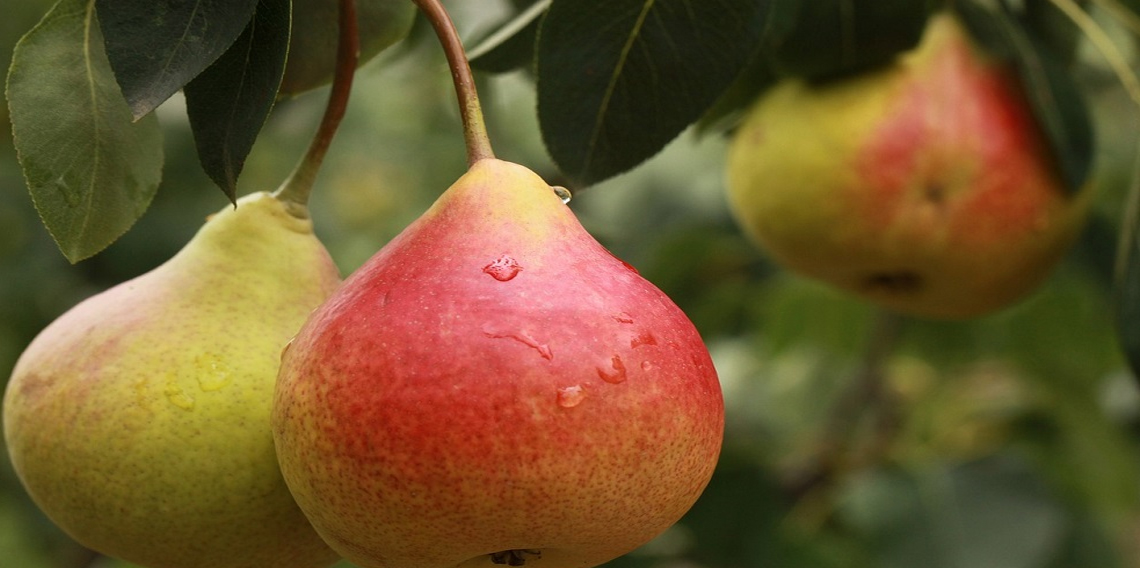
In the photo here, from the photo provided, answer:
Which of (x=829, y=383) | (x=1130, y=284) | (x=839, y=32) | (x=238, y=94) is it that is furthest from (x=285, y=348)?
(x=829, y=383)

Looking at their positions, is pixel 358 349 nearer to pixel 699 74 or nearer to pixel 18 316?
pixel 699 74

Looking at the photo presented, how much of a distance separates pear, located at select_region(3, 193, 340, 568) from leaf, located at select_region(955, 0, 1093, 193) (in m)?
0.95

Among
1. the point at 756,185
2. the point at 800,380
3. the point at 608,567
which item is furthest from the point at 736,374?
the point at 756,185

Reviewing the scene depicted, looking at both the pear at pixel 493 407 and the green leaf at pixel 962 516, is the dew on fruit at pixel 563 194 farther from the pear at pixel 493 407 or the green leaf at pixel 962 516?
the green leaf at pixel 962 516

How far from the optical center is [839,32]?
1.48 metres

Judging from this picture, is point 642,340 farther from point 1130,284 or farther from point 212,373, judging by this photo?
point 1130,284

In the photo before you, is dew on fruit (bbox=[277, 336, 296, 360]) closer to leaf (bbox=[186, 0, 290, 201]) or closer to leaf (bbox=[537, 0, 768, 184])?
leaf (bbox=[186, 0, 290, 201])

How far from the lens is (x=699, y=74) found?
112 centimetres

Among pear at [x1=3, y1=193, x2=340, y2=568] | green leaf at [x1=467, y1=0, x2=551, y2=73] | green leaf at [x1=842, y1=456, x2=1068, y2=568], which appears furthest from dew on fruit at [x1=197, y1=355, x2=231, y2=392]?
green leaf at [x1=842, y1=456, x2=1068, y2=568]

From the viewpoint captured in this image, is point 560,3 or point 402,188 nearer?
point 560,3

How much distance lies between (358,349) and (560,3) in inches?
15.2

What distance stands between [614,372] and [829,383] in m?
2.17

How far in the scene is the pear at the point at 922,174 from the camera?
4.95 ft

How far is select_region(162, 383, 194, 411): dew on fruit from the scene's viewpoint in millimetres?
925
